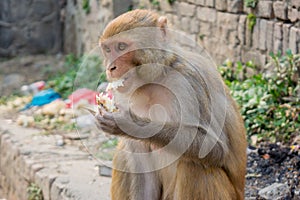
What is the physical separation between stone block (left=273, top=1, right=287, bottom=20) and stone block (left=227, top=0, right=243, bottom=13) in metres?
0.71

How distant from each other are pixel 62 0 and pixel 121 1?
241 cm

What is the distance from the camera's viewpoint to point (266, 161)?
6223 millimetres

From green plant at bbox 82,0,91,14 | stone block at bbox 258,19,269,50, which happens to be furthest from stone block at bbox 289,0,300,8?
green plant at bbox 82,0,91,14

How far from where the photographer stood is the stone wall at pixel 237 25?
24.2 feet

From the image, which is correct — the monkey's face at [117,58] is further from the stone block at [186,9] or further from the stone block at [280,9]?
the stone block at [186,9]

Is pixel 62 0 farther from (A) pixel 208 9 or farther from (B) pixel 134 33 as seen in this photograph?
(B) pixel 134 33

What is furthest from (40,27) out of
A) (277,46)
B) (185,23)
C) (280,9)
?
(280,9)

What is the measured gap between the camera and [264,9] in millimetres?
7742

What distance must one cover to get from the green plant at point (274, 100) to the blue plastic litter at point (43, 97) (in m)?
2.93

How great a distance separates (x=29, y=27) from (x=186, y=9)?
416cm

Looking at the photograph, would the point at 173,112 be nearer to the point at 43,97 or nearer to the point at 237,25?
the point at 237,25

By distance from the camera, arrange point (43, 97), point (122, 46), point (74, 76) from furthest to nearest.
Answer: point (74, 76) → point (43, 97) → point (122, 46)

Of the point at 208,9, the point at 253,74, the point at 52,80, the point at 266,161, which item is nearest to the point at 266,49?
the point at 253,74

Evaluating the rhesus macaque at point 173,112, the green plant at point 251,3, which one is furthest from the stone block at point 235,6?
the rhesus macaque at point 173,112
